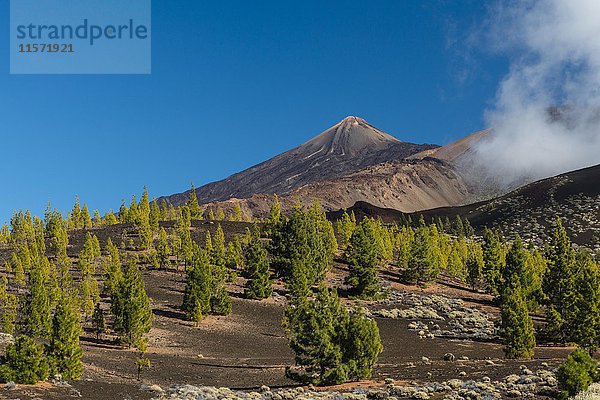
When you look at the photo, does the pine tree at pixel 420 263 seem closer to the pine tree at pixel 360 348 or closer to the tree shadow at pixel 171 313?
the tree shadow at pixel 171 313

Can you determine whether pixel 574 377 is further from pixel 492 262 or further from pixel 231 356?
pixel 492 262

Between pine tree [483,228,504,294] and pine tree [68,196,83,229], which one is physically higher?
pine tree [68,196,83,229]

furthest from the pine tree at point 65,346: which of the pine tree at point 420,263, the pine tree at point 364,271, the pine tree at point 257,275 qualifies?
the pine tree at point 420,263

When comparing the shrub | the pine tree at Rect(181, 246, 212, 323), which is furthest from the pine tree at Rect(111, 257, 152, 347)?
the shrub

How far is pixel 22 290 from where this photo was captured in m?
79.7

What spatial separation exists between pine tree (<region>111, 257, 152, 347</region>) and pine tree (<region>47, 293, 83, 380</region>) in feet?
47.7

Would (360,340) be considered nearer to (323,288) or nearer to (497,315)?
Result: (323,288)

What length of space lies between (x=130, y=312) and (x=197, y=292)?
14860 millimetres

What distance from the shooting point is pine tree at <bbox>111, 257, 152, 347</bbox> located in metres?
57.3

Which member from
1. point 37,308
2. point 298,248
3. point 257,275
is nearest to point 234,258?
point 298,248

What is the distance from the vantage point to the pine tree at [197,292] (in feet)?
232

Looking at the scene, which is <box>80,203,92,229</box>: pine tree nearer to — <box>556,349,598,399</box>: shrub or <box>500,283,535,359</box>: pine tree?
<box>500,283,535,359</box>: pine tree

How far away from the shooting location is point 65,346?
4069 centimetres

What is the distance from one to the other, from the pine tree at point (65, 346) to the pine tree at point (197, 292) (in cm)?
2805
